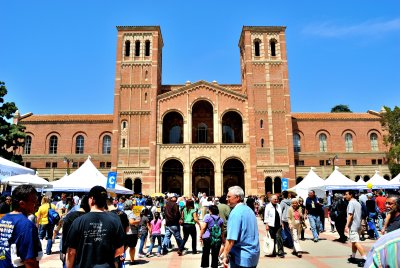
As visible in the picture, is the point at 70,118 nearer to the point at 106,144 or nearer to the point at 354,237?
the point at 106,144

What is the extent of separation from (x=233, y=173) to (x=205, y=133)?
21.0ft

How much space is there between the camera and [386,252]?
1996 millimetres

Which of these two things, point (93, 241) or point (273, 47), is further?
point (273, 47)

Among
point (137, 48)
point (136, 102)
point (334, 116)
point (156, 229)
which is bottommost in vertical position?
point (156, 229)

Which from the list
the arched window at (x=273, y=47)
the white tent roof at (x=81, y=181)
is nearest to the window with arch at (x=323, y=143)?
the arched window at (x=273, y=47)

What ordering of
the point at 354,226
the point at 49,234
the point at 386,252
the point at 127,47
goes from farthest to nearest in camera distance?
1. the point at 127,47
2. the point at 49,234
3. the point at 354,226
4. the point at 386,252

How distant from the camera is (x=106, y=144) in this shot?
1784 inches

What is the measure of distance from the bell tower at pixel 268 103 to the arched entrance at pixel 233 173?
392 centimetres

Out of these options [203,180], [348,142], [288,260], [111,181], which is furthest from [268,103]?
[288,260]

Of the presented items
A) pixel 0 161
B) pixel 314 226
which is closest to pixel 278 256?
pixel 314 226

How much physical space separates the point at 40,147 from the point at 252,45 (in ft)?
102

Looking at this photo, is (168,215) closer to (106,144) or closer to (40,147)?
(106,144)

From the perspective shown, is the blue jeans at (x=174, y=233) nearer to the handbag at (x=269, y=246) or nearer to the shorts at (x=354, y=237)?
the handbag at (x=269, y=246)

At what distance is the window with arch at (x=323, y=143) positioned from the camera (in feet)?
149
